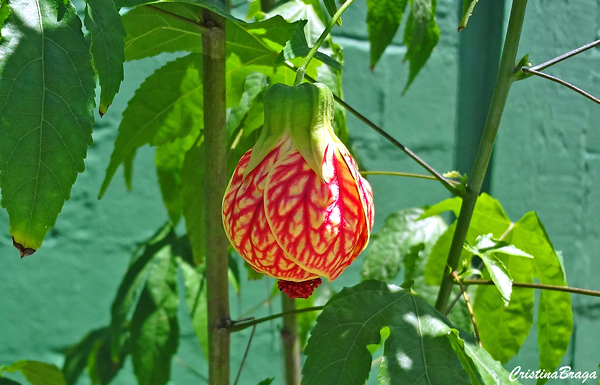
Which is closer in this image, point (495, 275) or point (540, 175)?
point (495, 275)

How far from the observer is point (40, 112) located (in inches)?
12.1

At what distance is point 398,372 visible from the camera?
43 cm

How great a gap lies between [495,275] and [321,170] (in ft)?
0.68

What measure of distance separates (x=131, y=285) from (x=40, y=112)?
0.59 metres

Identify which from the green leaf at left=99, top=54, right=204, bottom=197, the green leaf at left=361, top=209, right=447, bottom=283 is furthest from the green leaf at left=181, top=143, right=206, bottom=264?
the green leaf at left=361, top=209, right=447, bottom=283

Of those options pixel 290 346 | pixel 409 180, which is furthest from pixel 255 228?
pixel 409 180

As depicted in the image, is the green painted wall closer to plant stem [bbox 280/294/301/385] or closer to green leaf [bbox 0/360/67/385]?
plant stem [bbox 280/294/301/385]

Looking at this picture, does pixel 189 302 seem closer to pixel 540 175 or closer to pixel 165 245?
pixel 165 245

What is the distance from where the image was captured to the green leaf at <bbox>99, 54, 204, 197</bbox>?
1.84ft

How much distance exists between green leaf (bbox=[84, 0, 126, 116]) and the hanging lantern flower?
0.10 meters

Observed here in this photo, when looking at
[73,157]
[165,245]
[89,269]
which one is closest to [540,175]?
[165,245]

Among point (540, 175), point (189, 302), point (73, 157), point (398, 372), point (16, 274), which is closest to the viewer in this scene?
point (73, 157)

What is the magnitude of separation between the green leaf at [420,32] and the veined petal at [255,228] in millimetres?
324

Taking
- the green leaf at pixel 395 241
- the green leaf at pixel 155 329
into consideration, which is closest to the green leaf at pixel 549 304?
the green leaf at pixel 395 241
